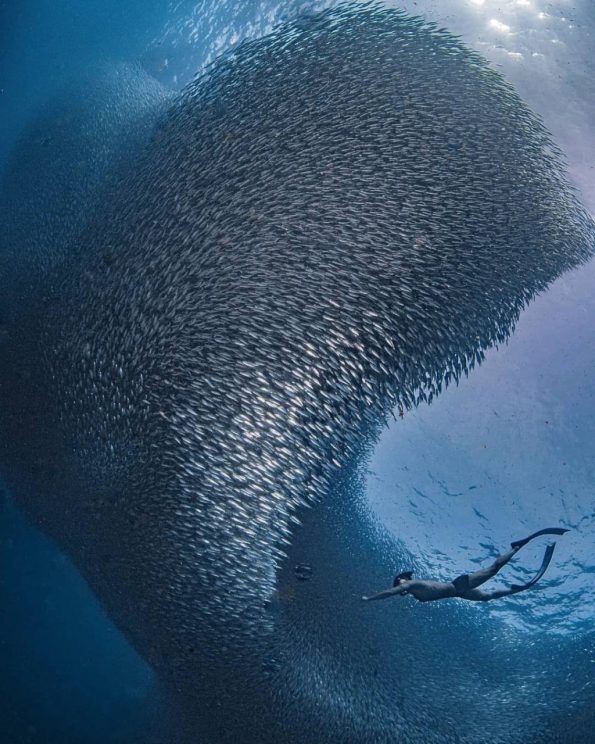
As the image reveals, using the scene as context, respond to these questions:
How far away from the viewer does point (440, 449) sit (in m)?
3.59

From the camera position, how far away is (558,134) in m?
2.73

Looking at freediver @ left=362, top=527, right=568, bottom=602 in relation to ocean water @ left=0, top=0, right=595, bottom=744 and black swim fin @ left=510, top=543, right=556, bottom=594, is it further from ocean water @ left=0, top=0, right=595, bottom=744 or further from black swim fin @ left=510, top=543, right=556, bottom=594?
ocean water @ left=0, top=0, right=595, bottom=744

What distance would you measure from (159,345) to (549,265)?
234 centimetres

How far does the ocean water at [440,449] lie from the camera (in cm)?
269

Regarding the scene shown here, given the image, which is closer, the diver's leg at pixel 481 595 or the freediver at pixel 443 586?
the freediver at pixel 443 586

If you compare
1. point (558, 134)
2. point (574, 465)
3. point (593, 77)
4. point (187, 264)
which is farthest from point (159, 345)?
point (574, 465)

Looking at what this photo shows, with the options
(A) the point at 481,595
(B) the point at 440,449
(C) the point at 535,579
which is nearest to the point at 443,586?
(A) the point at 481,595

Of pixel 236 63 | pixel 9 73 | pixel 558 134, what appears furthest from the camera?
pixel 9 73

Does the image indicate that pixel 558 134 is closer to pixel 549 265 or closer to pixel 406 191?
pixel 549 265

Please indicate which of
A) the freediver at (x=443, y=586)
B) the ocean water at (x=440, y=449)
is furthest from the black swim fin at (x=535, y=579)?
the ocean water at (x=440, y=449)

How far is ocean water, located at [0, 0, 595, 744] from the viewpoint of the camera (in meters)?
2.69

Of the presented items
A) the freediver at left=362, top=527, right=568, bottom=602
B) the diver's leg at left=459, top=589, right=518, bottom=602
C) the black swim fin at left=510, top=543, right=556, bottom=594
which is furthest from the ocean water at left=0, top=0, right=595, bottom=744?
the black swim fin at left=510, top=543, right=556, bottom=594

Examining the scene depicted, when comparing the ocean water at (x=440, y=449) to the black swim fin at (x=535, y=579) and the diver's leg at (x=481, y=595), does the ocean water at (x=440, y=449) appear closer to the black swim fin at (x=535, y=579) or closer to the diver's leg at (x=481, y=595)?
the diver's leg at (x=481, y=595)

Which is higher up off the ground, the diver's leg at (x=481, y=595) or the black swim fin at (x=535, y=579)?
the black swim fin at (x=535, y=579)
